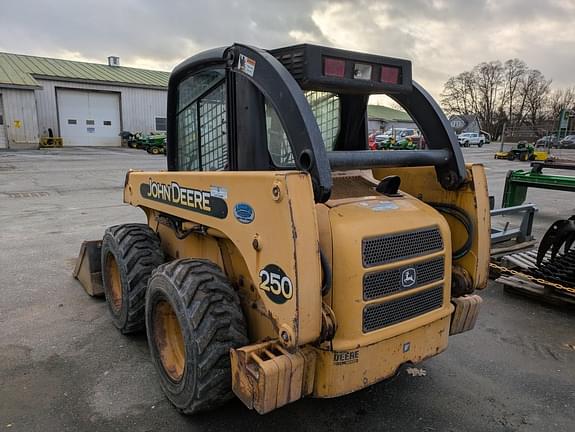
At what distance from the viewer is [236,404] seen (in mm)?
2916

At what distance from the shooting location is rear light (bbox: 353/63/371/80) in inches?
99.1

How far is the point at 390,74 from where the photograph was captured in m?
2.66

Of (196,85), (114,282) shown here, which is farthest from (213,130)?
(114,282)

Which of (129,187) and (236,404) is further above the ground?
(129,187)

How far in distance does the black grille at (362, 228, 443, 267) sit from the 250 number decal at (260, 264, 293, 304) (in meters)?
0.47

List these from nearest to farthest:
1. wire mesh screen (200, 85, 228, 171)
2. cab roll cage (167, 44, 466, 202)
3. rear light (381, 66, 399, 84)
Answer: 1. cab roll cage (167, 44, 466, 202)
2. rear light (381, 66, 399, 84)
3. wire mesh screen (200, 85, 228, 171)

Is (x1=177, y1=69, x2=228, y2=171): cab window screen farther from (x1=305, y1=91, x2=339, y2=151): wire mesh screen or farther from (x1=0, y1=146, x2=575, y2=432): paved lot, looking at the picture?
(x1=0, y1=146, x2=575, y2=432): paved lot

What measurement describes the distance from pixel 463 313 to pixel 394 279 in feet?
2.75

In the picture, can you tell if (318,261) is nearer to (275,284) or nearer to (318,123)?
(275,284)

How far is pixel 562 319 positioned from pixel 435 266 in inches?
105

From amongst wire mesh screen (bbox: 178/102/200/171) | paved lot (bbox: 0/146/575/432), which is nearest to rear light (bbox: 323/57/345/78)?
wire mesh screen (bbox: 178/102/200/171)

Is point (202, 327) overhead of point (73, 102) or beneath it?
beneath

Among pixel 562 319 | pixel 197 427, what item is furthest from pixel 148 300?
pixel 562 319

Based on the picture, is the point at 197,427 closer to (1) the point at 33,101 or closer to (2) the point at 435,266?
(2) the point at 435,266
